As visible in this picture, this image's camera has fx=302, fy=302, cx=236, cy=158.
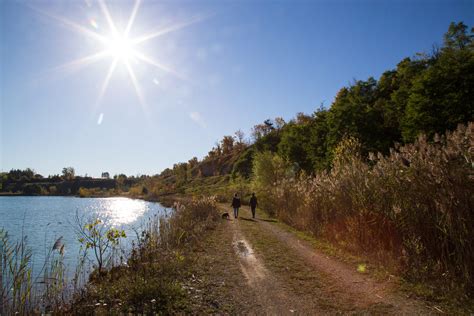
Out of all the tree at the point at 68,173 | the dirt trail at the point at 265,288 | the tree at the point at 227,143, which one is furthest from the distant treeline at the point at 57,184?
the dirt trail at the point at 265,288

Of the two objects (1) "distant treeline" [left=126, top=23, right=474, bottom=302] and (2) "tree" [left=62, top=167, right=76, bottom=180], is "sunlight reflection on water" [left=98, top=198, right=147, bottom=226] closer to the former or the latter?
(1) "distant treeline" [left=126, top=23, right=474, bottom=302]

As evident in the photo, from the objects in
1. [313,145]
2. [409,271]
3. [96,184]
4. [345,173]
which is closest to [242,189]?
[313,145]

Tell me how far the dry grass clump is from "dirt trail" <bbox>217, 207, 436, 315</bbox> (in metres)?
1.31

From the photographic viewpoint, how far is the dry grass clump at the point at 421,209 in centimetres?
724

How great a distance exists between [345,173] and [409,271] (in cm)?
542

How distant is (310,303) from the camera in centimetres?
664

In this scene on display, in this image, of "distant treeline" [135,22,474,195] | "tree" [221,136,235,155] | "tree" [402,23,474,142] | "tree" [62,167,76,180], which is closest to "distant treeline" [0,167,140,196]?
"tree" [62,167,76,180]

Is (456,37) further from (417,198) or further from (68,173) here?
(68,173)

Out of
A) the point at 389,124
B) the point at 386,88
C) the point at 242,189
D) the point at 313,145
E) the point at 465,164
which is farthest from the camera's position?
the point at 386,88

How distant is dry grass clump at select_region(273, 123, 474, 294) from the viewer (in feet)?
23.8

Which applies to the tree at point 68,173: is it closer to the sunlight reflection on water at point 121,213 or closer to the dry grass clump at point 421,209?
the sunlight reflection on water at point 121,213

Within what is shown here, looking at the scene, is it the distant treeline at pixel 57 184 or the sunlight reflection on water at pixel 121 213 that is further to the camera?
the distant treeline at pixel 57 184

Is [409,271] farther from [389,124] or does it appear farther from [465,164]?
[389,124]

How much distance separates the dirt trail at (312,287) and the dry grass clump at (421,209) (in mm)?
1308
